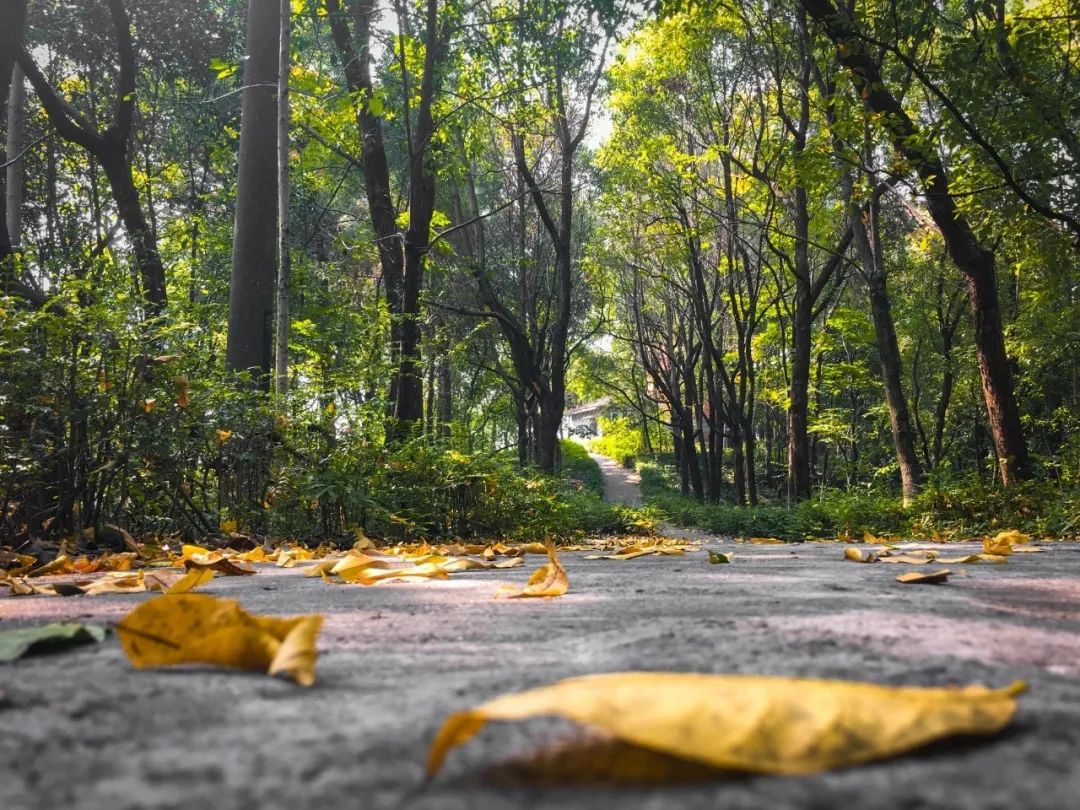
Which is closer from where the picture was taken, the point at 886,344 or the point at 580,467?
the point at 886,344

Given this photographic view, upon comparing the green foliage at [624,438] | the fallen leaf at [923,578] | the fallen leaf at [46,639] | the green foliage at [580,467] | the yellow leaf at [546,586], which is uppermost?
the green foliage at [624,438]

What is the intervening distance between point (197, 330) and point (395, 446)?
6.81 feet

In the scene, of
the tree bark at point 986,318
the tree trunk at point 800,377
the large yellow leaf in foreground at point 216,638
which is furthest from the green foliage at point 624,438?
the large yellow leaf in foreground at point 216,638

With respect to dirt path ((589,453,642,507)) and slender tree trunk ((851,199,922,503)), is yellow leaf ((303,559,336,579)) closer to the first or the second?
slender tree trunk ((851,199,922,503))

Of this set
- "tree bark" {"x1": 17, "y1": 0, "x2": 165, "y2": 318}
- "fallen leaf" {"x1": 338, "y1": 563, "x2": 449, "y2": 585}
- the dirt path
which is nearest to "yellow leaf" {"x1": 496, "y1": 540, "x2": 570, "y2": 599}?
"fallen leaf" {"x1": 338, "y1": 563, "x2": 449, "y2": 585}

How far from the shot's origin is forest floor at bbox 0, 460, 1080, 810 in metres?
0.54

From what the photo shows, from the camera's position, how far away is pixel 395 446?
270 inches

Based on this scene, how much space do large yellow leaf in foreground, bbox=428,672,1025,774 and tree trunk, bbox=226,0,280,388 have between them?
788 centimetres

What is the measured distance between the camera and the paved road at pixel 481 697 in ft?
1.76

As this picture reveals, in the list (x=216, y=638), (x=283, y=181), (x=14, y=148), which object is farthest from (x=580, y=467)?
(x=216, y=638)

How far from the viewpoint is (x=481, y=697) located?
84 cm

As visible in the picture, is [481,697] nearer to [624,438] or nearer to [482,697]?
[482,697]

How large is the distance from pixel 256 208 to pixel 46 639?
8.80m

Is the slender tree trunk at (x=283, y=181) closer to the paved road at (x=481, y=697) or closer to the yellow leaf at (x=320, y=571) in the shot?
the yellow leaf at (x=320, y=571)
